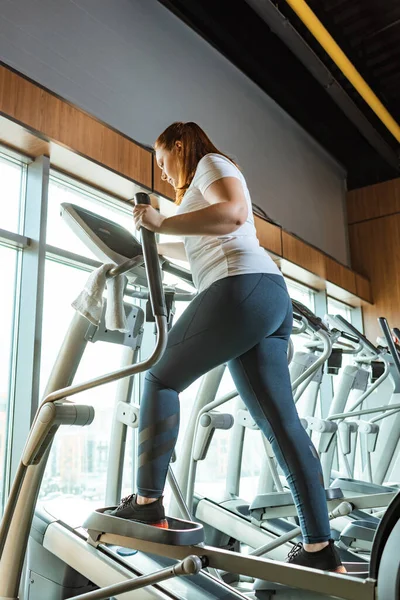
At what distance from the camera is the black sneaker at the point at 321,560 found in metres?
1.54

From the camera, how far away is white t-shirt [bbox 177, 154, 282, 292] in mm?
1628

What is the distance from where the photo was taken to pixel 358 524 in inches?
112

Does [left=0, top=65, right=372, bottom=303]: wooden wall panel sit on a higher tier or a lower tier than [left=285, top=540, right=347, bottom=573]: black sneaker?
higher

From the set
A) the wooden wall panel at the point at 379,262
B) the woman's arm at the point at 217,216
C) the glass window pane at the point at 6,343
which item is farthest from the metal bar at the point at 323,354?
the wooden wall panel at the point at 379,262

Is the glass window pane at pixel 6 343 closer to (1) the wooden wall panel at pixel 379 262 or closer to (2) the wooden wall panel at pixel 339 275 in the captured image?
(2) the wooden wall panel at pixel 339 275

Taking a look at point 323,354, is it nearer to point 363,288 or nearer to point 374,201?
point 363,288

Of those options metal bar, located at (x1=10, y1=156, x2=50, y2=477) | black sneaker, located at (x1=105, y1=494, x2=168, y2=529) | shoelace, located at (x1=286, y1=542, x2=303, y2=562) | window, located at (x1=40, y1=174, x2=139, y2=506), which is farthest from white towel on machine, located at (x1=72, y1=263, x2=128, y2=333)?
window, located at (x1=40, y1=174, x2=139, y2=506)

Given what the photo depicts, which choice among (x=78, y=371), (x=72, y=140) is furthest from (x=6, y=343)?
(x=72, y=140)

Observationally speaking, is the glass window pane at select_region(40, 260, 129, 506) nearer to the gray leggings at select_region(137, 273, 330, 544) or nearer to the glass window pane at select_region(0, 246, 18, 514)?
the glass window pane at select_region(0, 246, 18, 514)

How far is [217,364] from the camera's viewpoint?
62.7 inches

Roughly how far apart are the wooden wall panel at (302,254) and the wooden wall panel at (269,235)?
0.09 metres

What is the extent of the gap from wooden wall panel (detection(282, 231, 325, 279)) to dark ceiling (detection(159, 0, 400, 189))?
1.44 m

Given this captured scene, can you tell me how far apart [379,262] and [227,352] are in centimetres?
534

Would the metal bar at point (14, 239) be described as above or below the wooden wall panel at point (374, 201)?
below
